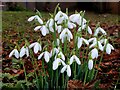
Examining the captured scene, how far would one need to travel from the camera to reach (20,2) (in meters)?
7.14

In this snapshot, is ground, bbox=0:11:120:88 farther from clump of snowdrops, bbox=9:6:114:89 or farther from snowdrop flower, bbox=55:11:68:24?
snowdrop flower, bbox=55:11:68:24

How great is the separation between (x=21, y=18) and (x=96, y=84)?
148 inches

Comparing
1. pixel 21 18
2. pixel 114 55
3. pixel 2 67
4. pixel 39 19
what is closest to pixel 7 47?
pixel 2 67

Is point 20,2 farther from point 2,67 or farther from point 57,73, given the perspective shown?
point 57,73

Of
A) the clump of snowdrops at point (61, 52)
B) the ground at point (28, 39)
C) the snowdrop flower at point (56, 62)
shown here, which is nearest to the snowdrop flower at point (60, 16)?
the clump of snowdrops at point (61, 52)

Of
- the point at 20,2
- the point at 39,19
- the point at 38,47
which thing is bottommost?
the point at 38,47

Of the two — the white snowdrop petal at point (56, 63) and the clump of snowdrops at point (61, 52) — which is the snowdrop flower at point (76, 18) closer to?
the clump of snowdrops at point (61, 52)

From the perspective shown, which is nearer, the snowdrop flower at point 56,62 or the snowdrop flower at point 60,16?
the snowdrop flower at point 56,62

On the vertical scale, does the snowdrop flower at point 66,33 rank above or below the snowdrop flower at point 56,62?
above

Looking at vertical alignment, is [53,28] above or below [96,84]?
above

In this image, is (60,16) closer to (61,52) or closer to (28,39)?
(61,52)

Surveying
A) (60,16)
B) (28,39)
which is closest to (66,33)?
(60,16)

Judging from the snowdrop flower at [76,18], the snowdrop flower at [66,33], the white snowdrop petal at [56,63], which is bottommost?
the white snowdrop petal at [56,63]

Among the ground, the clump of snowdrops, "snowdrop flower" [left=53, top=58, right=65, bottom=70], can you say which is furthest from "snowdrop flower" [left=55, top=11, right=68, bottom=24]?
the ground
